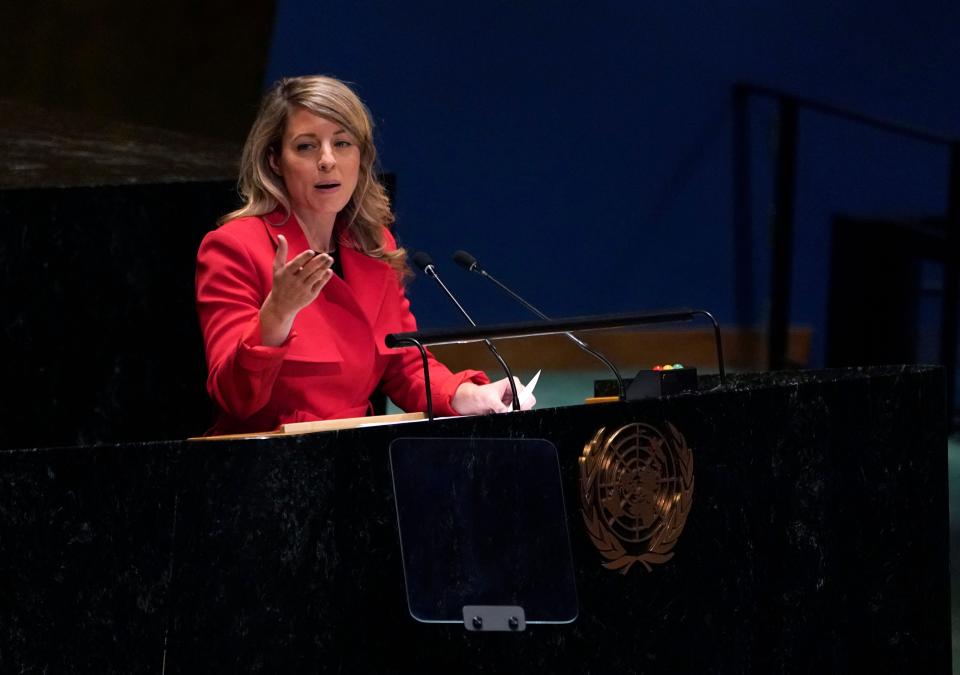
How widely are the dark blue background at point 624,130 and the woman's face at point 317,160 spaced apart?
281 cm

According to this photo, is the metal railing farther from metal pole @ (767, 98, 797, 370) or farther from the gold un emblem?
the gold un emblem

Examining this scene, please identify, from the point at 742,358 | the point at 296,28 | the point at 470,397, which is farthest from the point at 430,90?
the point at 470,397

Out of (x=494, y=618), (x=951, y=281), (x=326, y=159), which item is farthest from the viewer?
(x=951, y=281)

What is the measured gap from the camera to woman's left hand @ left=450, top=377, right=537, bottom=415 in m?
2.48

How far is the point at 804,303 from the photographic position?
19.5ft

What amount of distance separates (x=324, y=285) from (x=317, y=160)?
295mm

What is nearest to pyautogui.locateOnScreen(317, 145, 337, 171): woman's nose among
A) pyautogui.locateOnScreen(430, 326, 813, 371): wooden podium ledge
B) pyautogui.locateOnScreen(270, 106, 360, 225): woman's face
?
pyautogui.locateOnScreen(270, 106, 360, 225): woman's face

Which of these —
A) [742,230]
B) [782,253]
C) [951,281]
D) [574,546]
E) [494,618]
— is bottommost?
[494,618]

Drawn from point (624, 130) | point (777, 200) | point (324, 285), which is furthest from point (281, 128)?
point (777, 200)

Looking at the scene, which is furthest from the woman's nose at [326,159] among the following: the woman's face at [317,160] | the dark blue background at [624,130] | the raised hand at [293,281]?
the dark blue background at [624,130]

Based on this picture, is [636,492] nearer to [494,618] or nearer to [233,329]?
[494,618]

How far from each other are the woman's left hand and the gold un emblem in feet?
1.41

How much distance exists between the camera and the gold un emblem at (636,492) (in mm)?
2037

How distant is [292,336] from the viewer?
2295 millimetres
